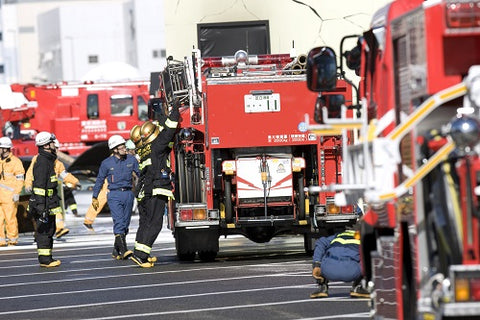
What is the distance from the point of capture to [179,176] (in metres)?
19.9

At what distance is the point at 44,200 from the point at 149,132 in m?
1.91

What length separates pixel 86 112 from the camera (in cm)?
4197

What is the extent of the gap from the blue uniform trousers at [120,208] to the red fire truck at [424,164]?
1147 centimetres

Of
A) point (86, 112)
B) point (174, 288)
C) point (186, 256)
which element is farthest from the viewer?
point (86, 112)

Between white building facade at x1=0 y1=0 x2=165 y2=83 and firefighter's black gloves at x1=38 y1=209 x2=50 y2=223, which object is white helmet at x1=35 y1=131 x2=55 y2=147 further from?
white building facade at x1=0 y1=0 x2=165 y2=83

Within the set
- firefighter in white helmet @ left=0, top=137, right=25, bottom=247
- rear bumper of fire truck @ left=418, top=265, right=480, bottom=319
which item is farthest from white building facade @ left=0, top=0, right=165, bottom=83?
rear bumper of fire truck @ left=418, top=265, right=480, bottom=319

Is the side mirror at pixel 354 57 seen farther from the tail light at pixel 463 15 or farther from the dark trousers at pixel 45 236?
the dark trousers at pixel 45 236

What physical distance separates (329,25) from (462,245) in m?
22.5

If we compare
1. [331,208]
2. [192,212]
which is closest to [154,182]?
[192,212]

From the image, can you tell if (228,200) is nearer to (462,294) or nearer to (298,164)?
(298,164)

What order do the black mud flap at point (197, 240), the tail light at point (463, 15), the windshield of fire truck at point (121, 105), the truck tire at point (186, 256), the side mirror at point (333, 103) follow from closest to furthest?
the tail light at point (463, 15) → the side mirror at point (333, 103) → the black mud flap at point (197, 240) → the truck tire at point (186, 256) → the windshield of fire truck at point (121, 105)

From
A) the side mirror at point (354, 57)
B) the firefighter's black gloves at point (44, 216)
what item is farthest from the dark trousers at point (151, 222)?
the side mirror at point (354, 57)

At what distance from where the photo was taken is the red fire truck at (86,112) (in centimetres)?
4188

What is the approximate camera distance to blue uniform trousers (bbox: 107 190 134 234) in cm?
2164
